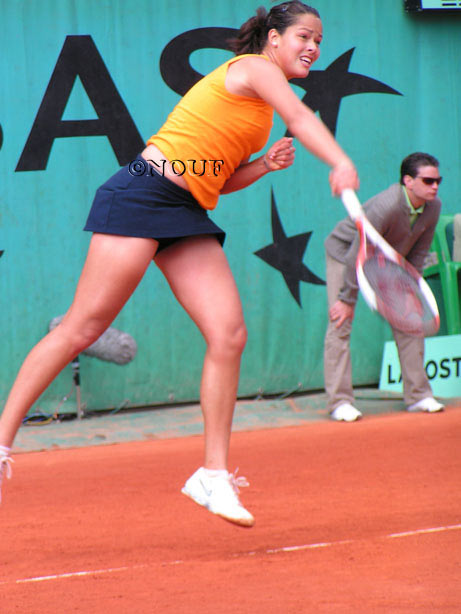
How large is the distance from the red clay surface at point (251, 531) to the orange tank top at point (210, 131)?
1443 millimetres

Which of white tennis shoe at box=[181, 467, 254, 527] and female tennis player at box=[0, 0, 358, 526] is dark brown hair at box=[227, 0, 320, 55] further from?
white tennis shoe at box=[181, 467, 254, 527]

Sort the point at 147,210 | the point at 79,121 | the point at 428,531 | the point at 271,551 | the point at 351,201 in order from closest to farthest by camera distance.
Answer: the point at 351,201 → the point at 147,210 → the point at 271,551 → the point at 428,531 → the point at 79,121

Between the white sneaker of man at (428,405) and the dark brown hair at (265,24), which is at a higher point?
the dark brown hair at (265,24)

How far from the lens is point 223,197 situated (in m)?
6.69

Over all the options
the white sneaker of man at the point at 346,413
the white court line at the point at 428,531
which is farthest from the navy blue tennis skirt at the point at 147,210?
the white sneaker of man at the point at 346,413

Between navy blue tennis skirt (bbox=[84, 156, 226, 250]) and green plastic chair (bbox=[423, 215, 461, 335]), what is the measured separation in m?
4.35

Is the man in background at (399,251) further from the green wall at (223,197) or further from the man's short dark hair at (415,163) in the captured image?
the green wall at (223,197)

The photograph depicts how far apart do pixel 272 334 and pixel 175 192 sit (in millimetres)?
4151

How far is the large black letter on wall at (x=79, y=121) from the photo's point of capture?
6371 mm

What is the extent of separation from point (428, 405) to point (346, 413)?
0.60 metres

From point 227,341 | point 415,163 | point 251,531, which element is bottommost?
point 251,531

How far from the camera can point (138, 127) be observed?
654 centimetres

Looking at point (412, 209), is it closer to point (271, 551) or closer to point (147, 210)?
point (271, 551)

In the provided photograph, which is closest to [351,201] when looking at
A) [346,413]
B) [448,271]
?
[346,413]
